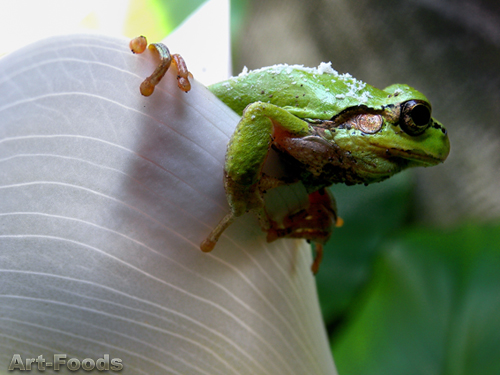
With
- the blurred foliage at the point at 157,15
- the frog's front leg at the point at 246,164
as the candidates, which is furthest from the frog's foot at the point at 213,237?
the blurred foliage at the point at 157,15

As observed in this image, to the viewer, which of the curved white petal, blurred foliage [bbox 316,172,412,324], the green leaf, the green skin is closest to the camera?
the curved white petal

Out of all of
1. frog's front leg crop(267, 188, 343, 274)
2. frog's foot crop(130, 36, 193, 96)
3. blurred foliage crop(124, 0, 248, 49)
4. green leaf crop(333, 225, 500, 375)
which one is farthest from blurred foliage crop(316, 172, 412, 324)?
frog's foot crop(130, 36, 193, 96)

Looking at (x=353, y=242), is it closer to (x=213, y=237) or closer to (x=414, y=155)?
(x=414, y=155)

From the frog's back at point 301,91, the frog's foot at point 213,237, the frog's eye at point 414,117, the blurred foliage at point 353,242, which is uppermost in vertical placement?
the frog's eye at point 414,117

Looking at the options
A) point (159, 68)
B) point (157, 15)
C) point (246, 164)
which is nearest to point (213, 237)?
point (246, 164)

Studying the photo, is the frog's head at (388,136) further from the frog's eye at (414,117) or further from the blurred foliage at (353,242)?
the blurred foliage at (353,242)

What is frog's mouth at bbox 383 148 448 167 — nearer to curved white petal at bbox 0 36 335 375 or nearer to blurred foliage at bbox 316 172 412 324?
curved white petal at bbox 0 36 335 375
